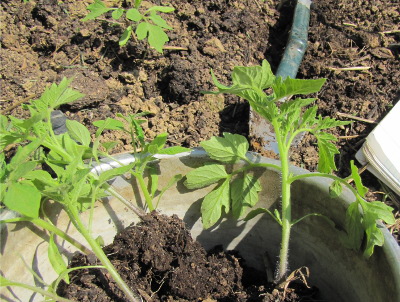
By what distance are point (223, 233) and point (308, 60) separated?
123cm

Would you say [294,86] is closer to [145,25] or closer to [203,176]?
[203,176]

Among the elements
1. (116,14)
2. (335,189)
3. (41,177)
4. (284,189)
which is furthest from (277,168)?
(116,14)

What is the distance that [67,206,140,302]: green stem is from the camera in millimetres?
1192

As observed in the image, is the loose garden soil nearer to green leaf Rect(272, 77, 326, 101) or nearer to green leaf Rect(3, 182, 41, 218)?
green leaf Rect(272, 77, 326, 101)

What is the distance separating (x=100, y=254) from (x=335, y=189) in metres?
0.72

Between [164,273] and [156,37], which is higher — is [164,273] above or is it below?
below

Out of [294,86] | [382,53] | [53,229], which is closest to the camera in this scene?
[294,86]

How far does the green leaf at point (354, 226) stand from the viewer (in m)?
1.22

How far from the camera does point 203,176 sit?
1412mm

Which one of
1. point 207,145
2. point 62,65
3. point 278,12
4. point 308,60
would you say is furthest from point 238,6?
point 207,145

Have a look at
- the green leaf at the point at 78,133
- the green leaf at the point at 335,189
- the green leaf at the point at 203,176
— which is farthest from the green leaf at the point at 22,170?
the green leaf at the point at 335,189

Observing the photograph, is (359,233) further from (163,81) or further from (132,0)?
(132,0)

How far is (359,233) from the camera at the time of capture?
48.2 inches

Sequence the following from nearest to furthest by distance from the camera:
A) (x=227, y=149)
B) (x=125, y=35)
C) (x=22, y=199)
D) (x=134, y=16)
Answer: (x=22, y=199)
(x=227, y=149)
(x=134, y=16)
(x=125, y=35)
